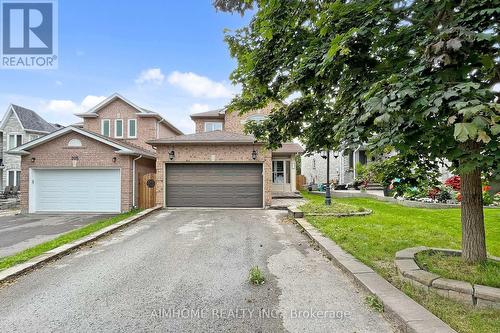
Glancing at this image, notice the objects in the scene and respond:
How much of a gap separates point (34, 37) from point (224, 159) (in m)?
8.76

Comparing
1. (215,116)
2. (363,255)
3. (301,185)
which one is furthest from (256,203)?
(301,185)

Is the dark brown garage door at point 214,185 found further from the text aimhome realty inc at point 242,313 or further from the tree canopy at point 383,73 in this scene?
the text aimhome realty inc at point 242,313

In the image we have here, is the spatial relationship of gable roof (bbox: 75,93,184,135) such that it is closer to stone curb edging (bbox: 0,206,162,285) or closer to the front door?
the front door

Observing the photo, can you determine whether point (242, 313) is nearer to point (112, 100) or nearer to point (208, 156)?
point (208, 156)

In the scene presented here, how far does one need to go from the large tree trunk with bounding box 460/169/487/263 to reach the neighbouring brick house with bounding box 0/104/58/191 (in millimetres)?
28451

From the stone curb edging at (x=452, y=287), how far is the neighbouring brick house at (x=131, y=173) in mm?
9421

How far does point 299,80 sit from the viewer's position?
3.92 meters

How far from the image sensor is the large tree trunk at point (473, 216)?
12.8 ft

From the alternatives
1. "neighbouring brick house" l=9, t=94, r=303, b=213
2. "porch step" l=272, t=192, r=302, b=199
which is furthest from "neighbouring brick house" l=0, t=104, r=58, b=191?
"porch step" l=272, t=192, r=302, b=199

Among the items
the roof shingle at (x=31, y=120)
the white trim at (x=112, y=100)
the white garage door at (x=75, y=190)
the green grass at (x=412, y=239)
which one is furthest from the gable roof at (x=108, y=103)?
the green grass at (x=412, y=239)

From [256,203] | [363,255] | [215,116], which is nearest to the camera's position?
[363,255]

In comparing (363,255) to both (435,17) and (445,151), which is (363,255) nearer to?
(445,151)

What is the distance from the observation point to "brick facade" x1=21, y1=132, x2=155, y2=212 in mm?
12938

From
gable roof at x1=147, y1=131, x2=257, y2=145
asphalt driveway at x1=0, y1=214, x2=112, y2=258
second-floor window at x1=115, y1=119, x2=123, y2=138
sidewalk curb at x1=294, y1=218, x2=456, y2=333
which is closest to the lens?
sidewalk curb at x1=294, y1=218, x2=456, y2=333
